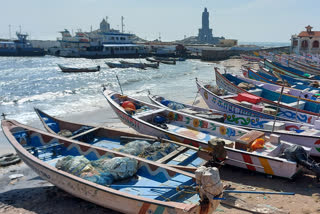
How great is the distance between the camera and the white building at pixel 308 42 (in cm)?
4381

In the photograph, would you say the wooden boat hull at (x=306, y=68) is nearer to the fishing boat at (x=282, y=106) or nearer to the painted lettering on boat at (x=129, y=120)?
the fishing boat at (x=282, y=106)

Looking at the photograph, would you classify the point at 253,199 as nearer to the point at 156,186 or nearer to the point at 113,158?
the point at 156,186

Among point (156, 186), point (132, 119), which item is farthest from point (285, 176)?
point (132, 119)

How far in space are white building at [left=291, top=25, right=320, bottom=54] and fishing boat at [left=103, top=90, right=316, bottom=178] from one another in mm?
40404

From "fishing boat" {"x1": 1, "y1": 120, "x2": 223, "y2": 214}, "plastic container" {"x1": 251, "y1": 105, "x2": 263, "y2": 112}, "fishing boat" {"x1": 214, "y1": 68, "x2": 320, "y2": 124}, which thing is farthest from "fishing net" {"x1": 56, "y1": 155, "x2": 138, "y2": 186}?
"plastic container" {"x1": 251, "y1": 105, "x2": 263, "y2": 112}

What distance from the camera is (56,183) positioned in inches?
289

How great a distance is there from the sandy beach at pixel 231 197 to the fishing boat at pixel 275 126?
48.1 inches

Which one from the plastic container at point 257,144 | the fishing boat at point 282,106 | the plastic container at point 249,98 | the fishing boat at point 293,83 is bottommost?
the plastic container at point 257,144

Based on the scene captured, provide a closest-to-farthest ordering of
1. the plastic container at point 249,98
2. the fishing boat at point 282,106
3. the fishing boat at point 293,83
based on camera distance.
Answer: the fishing boat at point 282,106, the plastic container at point 249,98, the fishing boat at point 293,83

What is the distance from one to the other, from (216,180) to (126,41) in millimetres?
69180

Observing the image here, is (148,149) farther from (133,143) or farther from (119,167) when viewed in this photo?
(119,167)

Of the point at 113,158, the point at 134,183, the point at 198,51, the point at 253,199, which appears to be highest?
the point at 198,51

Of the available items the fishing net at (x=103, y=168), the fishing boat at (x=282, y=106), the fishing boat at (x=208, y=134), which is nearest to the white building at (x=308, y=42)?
the fishing boat at (x=282, y=106)

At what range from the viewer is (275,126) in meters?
10.5
